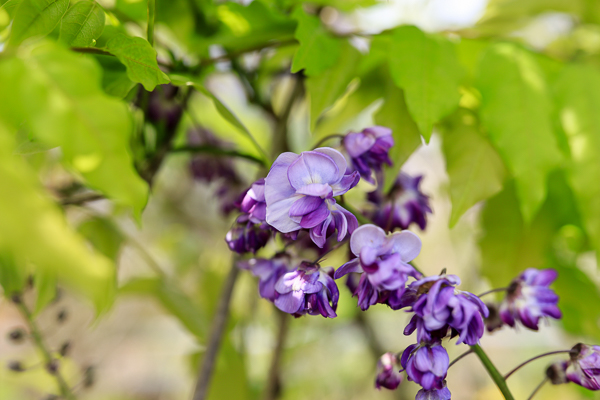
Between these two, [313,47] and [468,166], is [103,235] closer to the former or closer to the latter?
[313,47]

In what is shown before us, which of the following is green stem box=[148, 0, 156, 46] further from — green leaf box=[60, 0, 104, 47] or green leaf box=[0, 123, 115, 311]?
green leaf box=[0, 123, 115, 311]

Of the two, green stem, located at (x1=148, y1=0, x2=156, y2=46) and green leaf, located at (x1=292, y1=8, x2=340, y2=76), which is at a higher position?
green stem, located at (x1=148, y1=0, x2=156, y2=46)

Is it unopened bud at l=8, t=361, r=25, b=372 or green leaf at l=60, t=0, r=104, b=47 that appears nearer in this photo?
green leaf at l=60, t=0, r=104, b=47

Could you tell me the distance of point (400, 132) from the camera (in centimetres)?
52

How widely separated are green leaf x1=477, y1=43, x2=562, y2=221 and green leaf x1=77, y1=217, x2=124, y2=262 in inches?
22.4

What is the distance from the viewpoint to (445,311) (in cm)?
34

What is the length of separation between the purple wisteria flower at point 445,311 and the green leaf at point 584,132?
0.29 meters

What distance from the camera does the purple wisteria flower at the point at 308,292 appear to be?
377mm

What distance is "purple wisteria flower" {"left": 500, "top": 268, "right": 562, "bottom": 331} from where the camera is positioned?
1.47ft

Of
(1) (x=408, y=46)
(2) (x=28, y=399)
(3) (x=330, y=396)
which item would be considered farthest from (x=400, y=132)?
(2) (x=28, y=399)

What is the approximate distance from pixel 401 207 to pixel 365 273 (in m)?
0.19

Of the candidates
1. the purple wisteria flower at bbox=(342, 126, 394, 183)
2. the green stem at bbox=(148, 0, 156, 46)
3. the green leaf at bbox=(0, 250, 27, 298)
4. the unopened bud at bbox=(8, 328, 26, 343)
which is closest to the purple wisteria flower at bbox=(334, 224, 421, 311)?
the purple wisteria flower at bbox=(342, 126, 394, 183)

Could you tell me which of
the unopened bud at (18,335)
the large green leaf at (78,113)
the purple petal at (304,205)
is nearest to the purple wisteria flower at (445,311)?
the purple petal at (304,205)

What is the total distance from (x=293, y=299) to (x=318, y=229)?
0.23 ft
